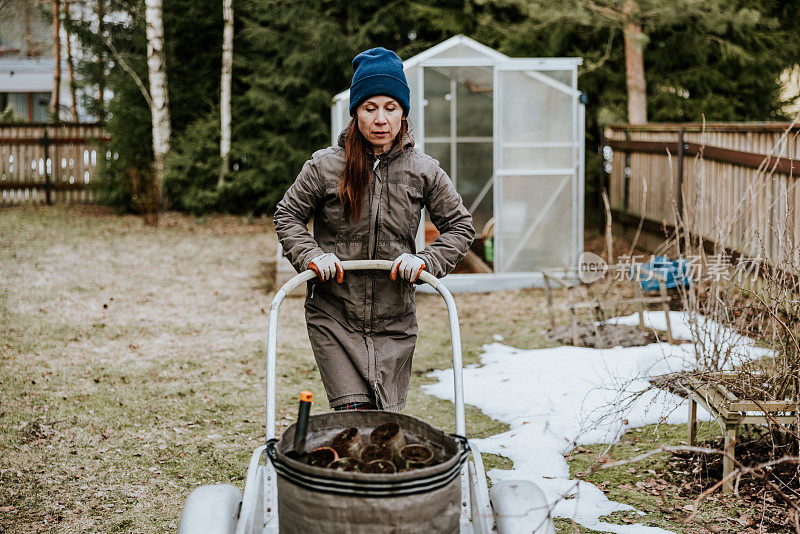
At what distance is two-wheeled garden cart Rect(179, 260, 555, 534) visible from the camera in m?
2.11

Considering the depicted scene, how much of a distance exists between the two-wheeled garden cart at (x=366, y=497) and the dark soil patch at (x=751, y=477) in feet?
5.44

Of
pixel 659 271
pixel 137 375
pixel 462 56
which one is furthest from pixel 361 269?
pixel 462 56

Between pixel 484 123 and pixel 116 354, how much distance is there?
24.1ft

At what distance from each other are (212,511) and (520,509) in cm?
90

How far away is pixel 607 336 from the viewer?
7.37 meters

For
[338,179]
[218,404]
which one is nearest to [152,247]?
[218,404]

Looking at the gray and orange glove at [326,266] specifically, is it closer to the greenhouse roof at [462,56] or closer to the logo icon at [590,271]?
the logo icon at [590,271]

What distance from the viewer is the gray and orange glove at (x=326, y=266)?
2.91 metres

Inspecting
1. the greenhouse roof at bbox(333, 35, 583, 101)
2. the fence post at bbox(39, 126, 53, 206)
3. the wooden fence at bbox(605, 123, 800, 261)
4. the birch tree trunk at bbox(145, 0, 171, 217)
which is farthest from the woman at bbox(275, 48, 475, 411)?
the fence post at bbox(39, 126, 53, 206)

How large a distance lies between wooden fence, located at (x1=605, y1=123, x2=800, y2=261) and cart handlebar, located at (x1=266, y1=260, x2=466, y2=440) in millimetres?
1857

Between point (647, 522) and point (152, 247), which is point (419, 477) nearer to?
point (647, 522)

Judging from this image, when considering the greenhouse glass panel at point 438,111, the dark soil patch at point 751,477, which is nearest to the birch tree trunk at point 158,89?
the greenhouse glass panel at point 438,111

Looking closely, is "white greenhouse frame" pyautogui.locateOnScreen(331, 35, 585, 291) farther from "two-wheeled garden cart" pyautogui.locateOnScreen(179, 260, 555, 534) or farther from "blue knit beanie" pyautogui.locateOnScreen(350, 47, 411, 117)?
"two-wheeled garden cart" pyautogui.locateOnScreen(179, 260, 555, 534)

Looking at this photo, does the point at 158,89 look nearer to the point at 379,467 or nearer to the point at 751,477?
the point at 751,477
